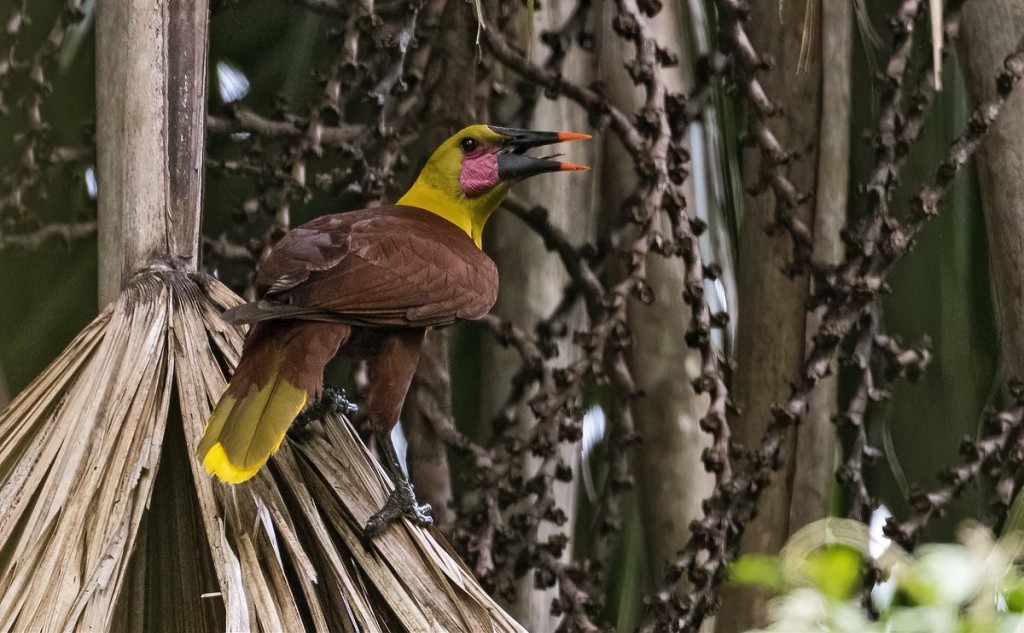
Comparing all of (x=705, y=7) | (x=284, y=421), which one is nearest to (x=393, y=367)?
(x=284, y=421)

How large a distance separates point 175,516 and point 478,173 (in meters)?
0.76

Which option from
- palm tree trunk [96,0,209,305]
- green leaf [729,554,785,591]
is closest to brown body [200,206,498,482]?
palm tree trunk [96,0,209,305]

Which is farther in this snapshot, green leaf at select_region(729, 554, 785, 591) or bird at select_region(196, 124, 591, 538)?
bird at select_region(196, 124, 591, 538)

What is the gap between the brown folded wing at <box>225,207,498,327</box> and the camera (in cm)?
133

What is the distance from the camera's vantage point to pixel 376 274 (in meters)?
1.40

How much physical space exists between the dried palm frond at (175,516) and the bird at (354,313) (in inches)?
1.8

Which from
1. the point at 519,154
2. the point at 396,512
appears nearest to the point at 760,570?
the point at 396,512

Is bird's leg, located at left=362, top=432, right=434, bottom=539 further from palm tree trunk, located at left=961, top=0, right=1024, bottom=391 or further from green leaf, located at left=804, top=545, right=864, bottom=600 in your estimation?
palm tree trunk, located at left=961, top=0, right=1024, bottom=391

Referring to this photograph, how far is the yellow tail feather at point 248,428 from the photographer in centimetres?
111

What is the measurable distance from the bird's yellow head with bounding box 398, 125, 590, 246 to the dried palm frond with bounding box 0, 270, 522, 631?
1.82 feet

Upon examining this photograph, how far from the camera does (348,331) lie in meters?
1.39

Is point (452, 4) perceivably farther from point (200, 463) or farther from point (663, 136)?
point (200, 463)

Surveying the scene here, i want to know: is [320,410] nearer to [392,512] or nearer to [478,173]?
[392,512]

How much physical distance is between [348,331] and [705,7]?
1.08 m
